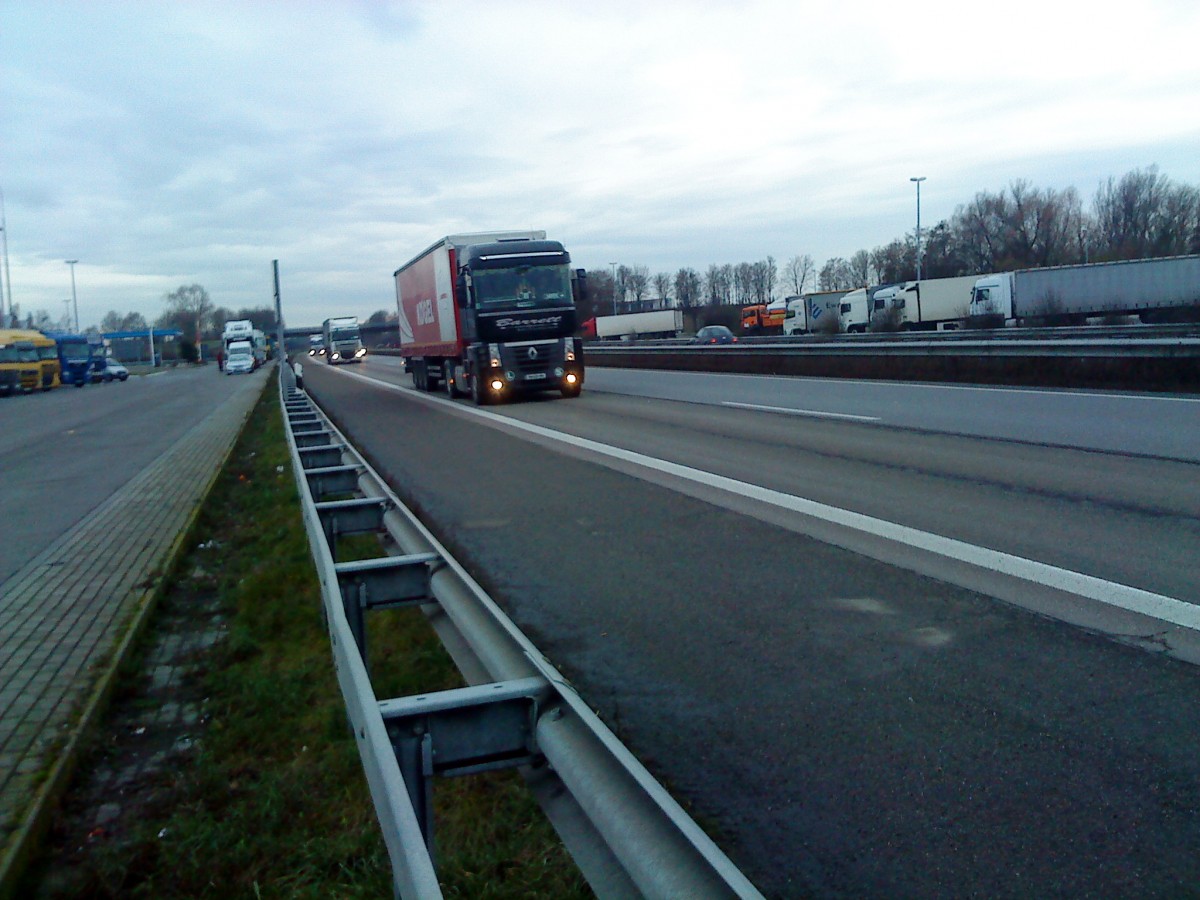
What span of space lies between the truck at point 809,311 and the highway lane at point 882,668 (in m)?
56.1

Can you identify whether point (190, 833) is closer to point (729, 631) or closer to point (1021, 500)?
point (729, 631)

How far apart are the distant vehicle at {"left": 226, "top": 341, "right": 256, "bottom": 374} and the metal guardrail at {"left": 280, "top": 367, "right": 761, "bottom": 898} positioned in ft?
260

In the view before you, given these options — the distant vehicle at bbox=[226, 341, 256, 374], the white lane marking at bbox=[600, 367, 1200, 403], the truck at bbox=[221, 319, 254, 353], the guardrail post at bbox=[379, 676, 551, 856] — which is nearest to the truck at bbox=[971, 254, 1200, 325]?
the white lane marking at bbox=[600, 367, 1200, 403]

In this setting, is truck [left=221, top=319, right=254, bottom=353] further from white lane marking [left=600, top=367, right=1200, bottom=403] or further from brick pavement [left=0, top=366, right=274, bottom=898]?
brick pavement [left=0, top=366, right=274, bottom=898]

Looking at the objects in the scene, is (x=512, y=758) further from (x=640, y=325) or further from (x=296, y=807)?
(x=640, y=325)

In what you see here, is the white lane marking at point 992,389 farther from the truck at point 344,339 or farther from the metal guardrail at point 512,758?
the truck at point 344,339

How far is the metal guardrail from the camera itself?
2.31m

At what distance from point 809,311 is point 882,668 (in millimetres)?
64207

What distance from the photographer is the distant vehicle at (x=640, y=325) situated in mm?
83625

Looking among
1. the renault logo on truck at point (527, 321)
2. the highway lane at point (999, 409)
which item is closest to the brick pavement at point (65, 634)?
the highway lane at point (999, 409)

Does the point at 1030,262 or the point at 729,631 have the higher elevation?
the point at 1030,262

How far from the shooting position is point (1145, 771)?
3.83m

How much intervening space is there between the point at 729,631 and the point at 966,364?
17.7m

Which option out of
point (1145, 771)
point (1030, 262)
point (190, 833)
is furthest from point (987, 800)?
point (1030, 262)
